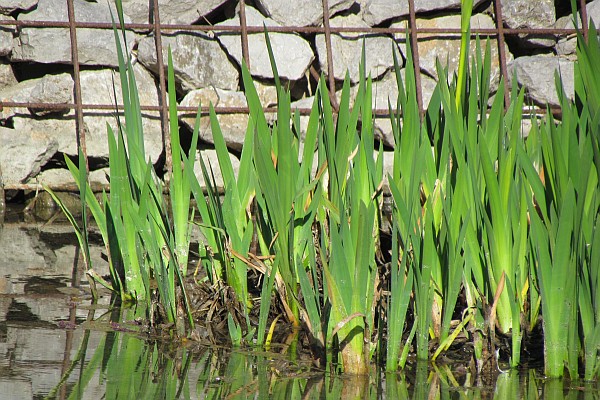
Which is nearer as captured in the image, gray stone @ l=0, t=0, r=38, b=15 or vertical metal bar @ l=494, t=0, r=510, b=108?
gray stone @ l=0, t=0, r=38, b=15

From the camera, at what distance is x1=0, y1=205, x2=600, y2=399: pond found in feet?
4.84

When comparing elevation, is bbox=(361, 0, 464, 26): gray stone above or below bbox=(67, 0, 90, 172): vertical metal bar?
above

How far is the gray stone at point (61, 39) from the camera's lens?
443 centimetres

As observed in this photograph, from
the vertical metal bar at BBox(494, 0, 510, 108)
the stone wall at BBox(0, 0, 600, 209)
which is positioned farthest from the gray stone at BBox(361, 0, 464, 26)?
the vertical metal bar at BBox(494, 0, 510, 108)

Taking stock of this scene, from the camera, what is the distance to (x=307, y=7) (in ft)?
15.5

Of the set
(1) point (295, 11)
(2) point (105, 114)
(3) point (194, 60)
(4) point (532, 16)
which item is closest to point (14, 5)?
(2) point (105, 114)

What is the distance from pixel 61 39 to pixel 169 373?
11.1ft

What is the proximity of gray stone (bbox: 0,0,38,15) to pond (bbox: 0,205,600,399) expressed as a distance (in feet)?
9.30

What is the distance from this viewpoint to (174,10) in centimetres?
467

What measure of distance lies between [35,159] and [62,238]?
1.06 m

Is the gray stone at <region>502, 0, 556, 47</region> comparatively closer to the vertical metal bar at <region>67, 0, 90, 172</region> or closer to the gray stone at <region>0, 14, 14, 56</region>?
the vertical metal bar at <region>67, 0, 90, 172</region>

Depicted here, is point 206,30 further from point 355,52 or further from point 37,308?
point 37,308

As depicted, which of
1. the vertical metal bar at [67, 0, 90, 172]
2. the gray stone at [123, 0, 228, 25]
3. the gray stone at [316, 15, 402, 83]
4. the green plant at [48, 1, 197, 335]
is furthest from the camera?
the gray stone at [316, 15, 402, 83]

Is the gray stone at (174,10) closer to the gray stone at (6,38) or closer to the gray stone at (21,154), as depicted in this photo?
the gray stone at (6,38)
